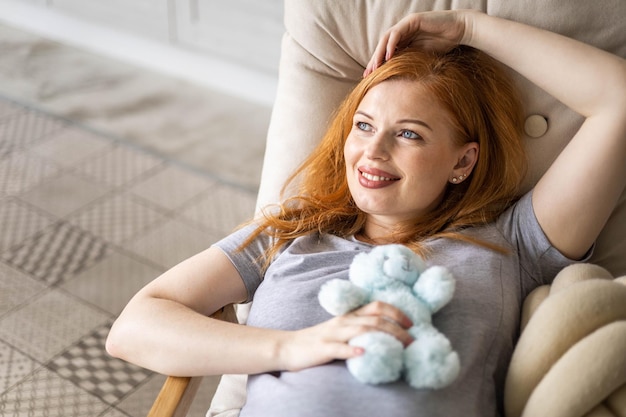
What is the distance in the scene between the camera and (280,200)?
1.37m

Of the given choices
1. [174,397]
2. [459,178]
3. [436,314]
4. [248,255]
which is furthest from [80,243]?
[436,314]

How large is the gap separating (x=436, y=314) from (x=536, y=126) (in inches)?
16.6

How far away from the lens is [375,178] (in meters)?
1.17

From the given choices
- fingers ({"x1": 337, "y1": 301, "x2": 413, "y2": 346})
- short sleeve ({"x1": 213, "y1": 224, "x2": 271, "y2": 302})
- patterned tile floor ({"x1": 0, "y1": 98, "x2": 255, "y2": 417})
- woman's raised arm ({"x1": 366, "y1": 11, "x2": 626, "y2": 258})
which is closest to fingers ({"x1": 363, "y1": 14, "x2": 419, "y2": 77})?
woman's raised arm ({"x1": 366, "y1": 11, "x2": 626, "y2": 258})

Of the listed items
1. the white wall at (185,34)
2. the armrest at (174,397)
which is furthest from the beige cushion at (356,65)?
the white wall at (185,34)

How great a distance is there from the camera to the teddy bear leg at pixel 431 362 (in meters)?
0.91

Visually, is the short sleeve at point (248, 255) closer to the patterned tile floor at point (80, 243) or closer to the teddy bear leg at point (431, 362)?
the teddy bear leg at point (431, 362)

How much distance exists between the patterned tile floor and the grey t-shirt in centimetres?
71

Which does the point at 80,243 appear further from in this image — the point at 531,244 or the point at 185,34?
the point at 531,244

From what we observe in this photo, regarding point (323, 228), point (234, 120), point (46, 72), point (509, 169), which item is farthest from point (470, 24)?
point (46, 72)

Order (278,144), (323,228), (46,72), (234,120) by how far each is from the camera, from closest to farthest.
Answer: (323,228)
(278,144)
(234,120)
(46,72)

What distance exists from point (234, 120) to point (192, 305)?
187 cm

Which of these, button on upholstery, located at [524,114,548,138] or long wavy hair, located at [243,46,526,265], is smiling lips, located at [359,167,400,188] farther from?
button on upholstery, located at [524,114,548,138]

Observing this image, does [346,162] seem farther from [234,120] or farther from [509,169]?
[234,120]
